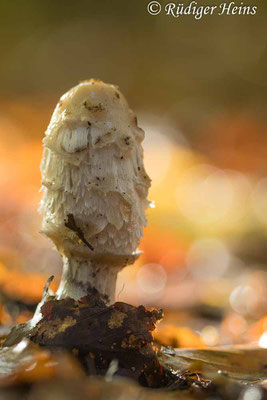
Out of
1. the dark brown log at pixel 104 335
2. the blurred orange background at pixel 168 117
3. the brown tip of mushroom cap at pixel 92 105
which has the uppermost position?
the blurred orange background at pixel 168 117

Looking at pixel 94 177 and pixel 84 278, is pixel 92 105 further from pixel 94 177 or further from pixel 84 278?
pixel 84 278

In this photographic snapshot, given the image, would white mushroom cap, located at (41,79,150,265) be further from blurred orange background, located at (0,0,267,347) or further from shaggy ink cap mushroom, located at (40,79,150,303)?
blurred orange background, located at (0,0,267,347)

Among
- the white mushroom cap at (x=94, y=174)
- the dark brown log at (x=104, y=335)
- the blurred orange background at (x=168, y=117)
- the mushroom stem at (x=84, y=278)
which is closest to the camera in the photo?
the dark brown log at (x=104, y=335)

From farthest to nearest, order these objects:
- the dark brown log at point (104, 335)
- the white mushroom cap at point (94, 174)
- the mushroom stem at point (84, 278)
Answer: the mushroom stem at point (84, 278) < the white mushroom cap at point (94, 174) < the dark brown log at point (104, 335)

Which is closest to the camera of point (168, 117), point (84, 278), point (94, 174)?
point (94, 174)

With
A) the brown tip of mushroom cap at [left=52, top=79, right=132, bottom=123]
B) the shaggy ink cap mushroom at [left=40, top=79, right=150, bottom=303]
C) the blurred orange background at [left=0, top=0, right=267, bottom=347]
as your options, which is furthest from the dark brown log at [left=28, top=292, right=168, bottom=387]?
the blurred orange background at [left=0, top=0, right=267, bottom=347]

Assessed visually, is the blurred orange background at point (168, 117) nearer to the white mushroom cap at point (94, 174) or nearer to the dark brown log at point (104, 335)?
the white mushroom cap at point (94, 174)

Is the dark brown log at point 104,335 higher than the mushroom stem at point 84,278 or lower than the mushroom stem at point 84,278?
lower

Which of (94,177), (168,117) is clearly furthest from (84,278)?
(168,117)

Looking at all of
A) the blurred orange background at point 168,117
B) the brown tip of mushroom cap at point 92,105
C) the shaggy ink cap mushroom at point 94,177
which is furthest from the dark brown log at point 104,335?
the blurred orange background at point 168,117
